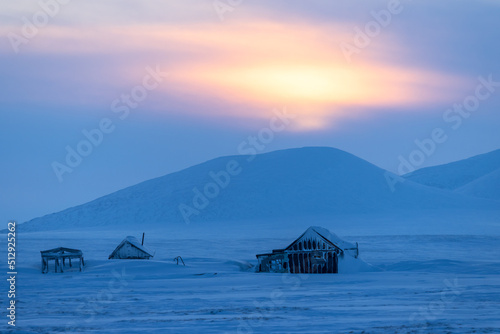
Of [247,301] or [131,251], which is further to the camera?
[131,251]

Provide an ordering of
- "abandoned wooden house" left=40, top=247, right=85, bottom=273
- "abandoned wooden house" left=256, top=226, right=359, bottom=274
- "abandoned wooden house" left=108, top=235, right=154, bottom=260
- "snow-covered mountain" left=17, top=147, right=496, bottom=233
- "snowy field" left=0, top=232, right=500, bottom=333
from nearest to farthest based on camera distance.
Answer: "snowy field" left=0, top=232, right=500, bottom=333 → "abandoned wooden house" left=256, top=226, right=359, bottom=274 → "abandoned wooden house" left=40, top=247, right=85, bottom=273 → "abandoned wooden house" left=108, top=235, right=154, bottom=260 → "snow-covered mountain" left=17, top=147, right=496, bottom=233

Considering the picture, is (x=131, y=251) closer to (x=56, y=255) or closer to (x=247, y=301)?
(x=56, y=255)

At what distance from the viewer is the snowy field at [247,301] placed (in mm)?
19625

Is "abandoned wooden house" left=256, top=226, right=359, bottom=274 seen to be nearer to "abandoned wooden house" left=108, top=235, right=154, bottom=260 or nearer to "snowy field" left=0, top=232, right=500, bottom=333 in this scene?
"snowy field" left=0, top=232, right=500, bottom=333

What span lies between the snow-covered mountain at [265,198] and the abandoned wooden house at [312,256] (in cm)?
10489

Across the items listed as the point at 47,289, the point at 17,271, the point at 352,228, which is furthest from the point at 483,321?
the point at 352,228

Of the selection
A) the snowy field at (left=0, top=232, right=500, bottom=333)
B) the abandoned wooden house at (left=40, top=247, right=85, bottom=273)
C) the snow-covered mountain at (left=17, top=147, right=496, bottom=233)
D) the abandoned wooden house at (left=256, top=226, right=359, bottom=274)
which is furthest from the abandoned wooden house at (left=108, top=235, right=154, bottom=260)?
the snow-covered mountain at (left=17, top=147, right=496, bottom=233)

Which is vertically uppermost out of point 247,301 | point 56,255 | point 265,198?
point 265,198

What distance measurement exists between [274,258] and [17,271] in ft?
40.3

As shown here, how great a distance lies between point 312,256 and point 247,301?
49.7ft

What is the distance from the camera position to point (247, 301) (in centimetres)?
2606

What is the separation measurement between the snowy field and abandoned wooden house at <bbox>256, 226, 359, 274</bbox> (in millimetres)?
1582

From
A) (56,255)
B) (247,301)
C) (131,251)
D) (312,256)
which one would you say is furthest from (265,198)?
(247,301)

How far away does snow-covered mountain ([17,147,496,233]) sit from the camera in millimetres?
161250
